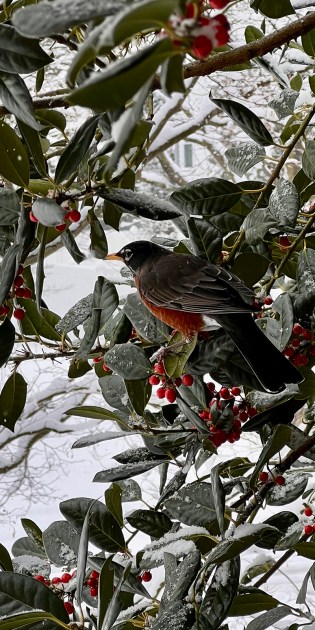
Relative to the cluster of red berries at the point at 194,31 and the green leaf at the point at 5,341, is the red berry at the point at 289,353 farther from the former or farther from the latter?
the cluster of red berries at the point at 194,31

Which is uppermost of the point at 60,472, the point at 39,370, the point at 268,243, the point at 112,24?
the point at 112,24

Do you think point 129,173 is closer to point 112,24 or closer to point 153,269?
point 153,269

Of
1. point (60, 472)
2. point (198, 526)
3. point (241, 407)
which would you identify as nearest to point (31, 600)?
point (198, 526)

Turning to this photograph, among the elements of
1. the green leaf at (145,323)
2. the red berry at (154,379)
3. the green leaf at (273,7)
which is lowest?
the red berry at (154,379)

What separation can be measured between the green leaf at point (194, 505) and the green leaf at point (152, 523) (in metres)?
0.02

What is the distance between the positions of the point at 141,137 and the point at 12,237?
0.19 metres

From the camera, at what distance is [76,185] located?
61 cm

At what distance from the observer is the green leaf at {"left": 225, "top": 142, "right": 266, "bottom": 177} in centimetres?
77

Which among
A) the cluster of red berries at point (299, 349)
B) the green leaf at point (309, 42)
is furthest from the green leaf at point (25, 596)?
the green leaf at point (309, 42)

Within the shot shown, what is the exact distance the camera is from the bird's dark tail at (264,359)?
0.60 meters

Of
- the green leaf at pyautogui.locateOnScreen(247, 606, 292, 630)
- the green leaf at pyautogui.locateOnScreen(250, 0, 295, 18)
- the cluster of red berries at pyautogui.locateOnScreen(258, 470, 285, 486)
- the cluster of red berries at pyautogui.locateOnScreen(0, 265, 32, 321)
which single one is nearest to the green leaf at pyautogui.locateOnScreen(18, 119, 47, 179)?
the cluster of red berries at pyautogui.locateOnScreen(0, 265, 32, 321)

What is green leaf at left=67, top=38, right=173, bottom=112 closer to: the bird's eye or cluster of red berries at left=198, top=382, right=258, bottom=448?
cluster of red berries at left=198, top=382, right=258, bottom=448

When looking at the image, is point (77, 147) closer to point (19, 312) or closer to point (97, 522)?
point (19, 312)

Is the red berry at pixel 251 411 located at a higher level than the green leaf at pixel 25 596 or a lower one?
higher
